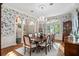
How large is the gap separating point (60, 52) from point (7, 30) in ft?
3.61

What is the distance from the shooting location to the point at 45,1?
A: 1823 millimetres

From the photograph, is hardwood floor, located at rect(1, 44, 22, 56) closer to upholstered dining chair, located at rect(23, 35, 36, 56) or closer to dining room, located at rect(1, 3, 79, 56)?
dining room, located at rect(1, 3, 79, 56)

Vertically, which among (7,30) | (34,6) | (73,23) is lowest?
(7,30)

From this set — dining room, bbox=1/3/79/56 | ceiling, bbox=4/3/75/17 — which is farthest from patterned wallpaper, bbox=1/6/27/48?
ceiling, bbox=4/3/75/17

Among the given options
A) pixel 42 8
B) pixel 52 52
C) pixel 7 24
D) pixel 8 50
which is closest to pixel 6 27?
pixel 7 24

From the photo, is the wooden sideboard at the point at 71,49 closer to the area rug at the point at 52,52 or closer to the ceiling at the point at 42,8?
the area rug at the point at 52,52

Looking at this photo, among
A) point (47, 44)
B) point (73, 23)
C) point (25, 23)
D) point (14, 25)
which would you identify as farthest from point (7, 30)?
point (73, 23)

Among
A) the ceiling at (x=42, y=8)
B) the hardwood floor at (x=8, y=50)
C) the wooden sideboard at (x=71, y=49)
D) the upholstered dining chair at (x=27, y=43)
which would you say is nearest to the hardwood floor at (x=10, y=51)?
the hardwood floor at (x=8, y=50)

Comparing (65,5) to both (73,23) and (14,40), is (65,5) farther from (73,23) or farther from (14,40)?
(14,40)

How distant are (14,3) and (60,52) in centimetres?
130

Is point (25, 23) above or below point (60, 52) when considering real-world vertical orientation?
above

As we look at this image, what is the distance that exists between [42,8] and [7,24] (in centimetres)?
73

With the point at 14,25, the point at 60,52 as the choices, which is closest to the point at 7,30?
the point at 14,25

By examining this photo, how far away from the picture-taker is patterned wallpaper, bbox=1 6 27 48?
1.77m
